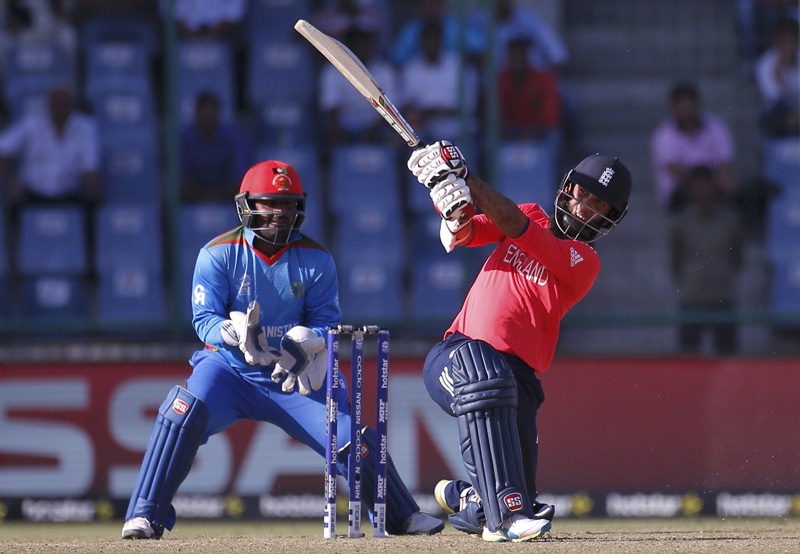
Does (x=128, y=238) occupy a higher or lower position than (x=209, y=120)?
lower

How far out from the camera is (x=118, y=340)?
9.78 meters

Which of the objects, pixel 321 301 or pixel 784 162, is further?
pixel 784 162

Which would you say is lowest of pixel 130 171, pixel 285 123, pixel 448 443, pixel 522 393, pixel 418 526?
pixel 448 443

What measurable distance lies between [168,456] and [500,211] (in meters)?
2.02

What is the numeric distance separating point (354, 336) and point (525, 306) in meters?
0.78

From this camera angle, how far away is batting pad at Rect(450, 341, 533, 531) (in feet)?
17.2

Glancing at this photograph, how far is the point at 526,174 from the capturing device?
401 inches

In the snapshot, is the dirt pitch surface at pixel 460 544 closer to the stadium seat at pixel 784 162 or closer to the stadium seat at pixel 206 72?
the stadium seat at pixel 784 162

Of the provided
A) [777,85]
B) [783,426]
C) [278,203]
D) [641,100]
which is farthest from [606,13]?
[278,203]

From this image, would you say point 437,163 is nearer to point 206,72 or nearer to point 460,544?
point 460,544

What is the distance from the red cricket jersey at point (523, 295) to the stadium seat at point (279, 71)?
5302 millimetres

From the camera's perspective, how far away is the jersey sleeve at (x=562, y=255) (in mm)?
5309

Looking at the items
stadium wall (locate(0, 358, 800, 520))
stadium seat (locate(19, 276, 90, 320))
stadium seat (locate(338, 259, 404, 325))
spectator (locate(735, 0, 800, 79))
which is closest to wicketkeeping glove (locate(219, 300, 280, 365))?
stadium wall (locate(0, 358, 800, 520))

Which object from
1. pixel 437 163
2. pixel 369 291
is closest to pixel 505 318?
pixel 437 163
